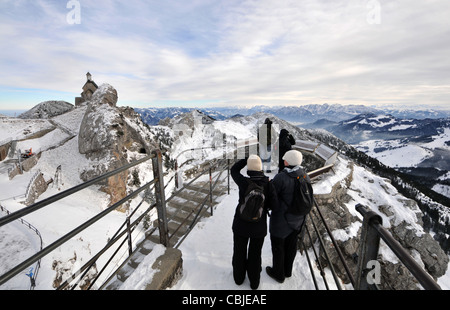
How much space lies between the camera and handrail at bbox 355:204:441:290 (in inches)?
44.8

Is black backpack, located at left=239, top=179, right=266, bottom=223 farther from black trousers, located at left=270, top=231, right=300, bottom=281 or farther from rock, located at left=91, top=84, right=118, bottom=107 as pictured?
rock, located at left=91, top=84, right=118, bottom=107

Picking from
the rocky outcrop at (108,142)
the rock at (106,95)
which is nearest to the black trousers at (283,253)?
the rocky outcrop at (108,142)

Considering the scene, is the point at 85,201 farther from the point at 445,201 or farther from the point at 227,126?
the point at 445,201

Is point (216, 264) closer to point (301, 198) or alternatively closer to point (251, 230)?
point (251, 230)

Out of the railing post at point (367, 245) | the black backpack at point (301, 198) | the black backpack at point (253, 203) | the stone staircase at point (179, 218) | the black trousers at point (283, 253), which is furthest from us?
the stone staircase at point (179, 218)

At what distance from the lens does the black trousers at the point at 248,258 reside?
125 inches

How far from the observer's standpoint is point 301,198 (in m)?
3.02

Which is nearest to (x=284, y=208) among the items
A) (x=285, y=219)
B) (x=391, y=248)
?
(x=285, y=219)

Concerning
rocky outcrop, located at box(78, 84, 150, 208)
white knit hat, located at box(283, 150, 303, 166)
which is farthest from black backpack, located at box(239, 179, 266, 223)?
rocky outcrop, located at box(78, 84, 150, 208)

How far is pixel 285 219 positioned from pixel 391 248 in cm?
179

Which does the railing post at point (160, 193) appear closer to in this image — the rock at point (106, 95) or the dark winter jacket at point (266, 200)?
the dark winter jacket at point (266, 200)

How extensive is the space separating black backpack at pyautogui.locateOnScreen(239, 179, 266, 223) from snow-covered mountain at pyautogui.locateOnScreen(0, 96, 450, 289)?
4.66 ft

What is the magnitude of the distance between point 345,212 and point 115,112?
95.9 feet

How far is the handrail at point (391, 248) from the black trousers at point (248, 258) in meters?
1.55
